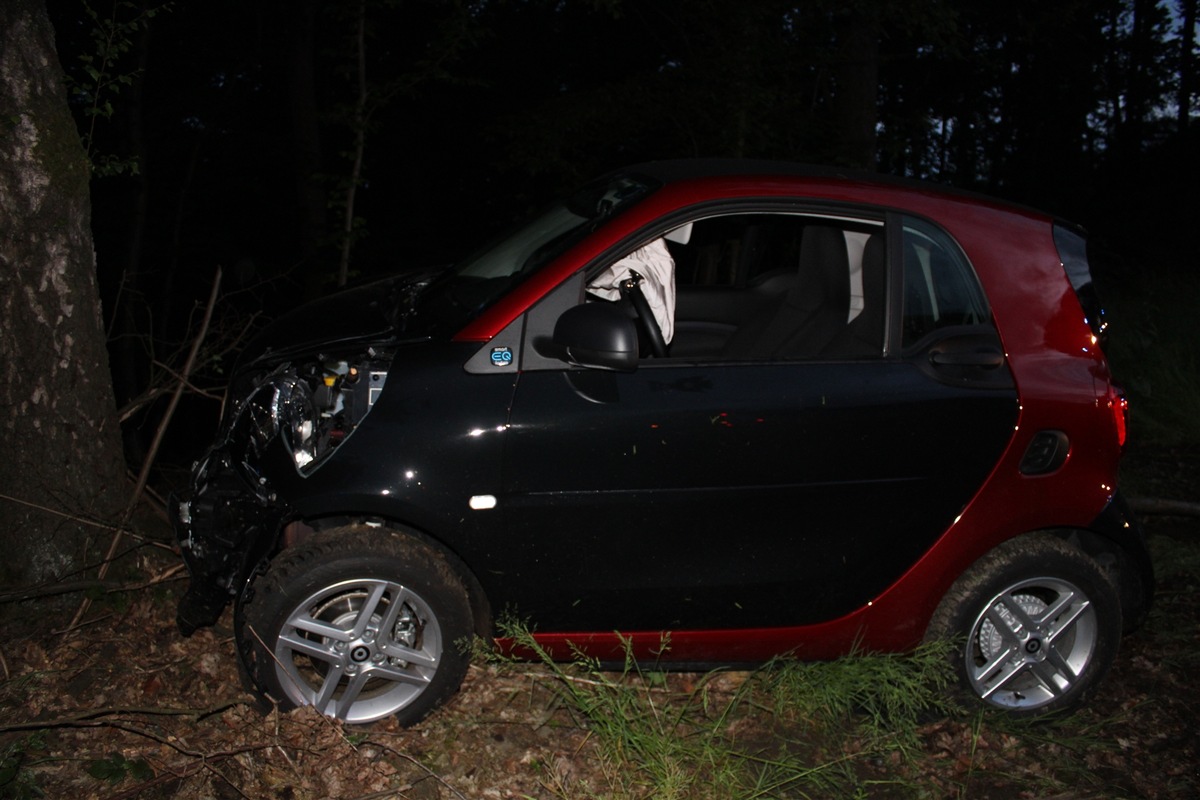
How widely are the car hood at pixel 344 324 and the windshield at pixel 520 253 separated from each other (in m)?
0.11

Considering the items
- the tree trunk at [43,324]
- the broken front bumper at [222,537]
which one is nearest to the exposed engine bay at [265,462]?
the broken front bumper at [222,537]

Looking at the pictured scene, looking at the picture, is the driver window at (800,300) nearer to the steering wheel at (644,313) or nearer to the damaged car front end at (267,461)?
the steering wheel at (644,313)

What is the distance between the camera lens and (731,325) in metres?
5.32

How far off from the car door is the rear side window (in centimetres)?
3

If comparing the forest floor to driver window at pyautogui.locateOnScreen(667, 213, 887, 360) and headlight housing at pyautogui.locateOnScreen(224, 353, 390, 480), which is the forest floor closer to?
headlight housing at pyautogui.locateOnScreen(224, 353, 390, 480)

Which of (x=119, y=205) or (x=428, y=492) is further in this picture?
(x=119, y=205)

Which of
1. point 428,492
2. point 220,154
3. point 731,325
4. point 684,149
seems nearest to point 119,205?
point 220,154

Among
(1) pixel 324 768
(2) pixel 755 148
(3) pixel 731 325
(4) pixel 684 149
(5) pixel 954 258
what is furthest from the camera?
(4) pixel 684 149

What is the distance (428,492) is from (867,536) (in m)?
1.53

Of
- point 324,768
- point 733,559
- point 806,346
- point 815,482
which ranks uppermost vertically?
point 806,346

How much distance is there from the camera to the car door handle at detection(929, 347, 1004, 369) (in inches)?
148

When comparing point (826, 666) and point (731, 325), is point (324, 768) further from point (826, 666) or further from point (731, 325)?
point (731, 325)

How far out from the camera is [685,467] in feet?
11.7

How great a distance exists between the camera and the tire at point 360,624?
11.3 ft
